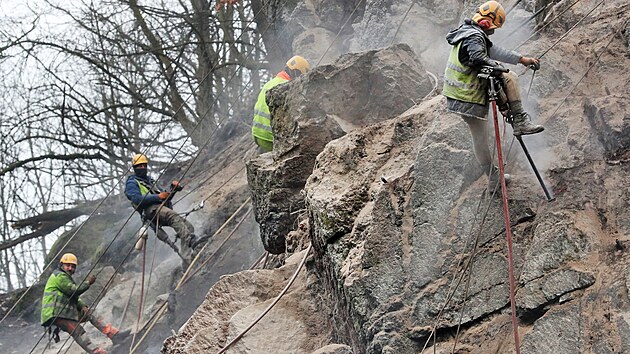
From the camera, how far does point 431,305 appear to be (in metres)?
6.30

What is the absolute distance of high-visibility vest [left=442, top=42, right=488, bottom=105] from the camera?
21.4ft

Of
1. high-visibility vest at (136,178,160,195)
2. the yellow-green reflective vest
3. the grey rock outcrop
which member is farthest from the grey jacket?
the yellow-green reflective vest

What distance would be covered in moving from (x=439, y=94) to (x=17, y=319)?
10.3m

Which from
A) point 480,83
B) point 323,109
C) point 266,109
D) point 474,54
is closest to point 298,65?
point 266,109

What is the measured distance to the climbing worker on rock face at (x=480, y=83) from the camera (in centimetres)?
639

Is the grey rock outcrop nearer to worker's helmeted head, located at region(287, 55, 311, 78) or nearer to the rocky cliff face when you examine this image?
the rocky cliff face

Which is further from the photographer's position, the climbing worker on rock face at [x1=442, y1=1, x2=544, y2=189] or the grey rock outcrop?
the grey rock outcrop

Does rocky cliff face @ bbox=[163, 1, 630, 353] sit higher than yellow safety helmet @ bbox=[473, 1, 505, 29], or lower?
lower

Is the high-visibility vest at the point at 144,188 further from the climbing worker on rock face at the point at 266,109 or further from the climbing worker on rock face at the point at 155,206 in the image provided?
the climbing worker on rock face at the point at 266,109

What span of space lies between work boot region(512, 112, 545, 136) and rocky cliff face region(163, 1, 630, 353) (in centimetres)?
43

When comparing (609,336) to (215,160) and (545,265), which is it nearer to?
(545,265)

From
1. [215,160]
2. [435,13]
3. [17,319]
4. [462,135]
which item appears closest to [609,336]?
[462,135]

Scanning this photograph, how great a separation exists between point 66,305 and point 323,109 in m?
5.09

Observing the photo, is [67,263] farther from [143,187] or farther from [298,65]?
[298,65]
